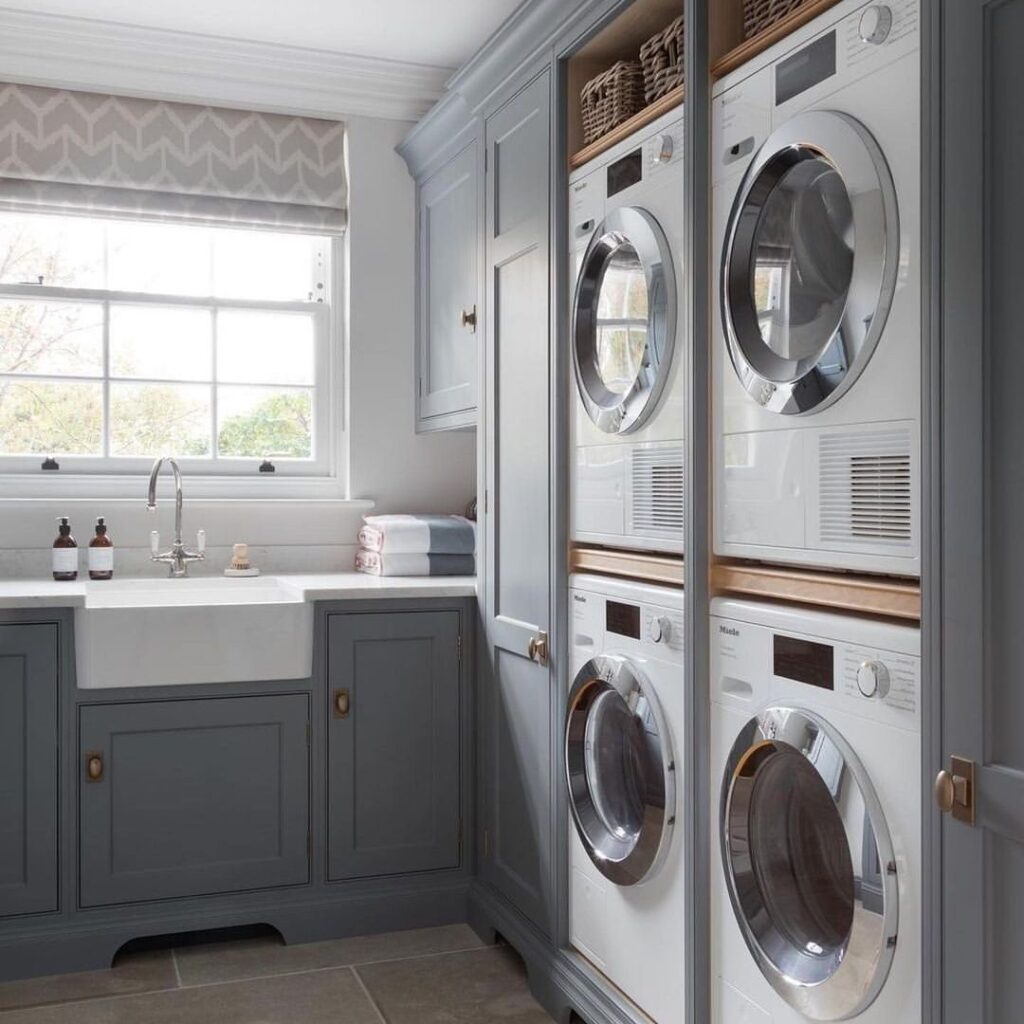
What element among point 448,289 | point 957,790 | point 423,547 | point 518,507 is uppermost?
point 448,289

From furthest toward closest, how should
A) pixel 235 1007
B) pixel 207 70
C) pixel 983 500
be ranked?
1. pixel 207 70
2. pixel 235 1007
3. pixel 983 500

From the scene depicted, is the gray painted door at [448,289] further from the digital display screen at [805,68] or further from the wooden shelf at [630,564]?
the digital display screen at [805,68]

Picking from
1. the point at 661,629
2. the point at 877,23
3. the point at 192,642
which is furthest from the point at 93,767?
the point at 877,23

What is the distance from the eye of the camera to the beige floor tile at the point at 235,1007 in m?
2.62

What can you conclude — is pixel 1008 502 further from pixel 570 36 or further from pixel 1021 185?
pixel 570 36

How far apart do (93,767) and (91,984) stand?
51cm

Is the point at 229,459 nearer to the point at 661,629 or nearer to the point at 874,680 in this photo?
the point at 661,629

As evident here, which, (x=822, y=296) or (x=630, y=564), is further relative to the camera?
(x=630, y=564)

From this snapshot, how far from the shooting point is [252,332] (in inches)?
152

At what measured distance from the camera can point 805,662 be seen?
179cm

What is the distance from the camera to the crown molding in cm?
345

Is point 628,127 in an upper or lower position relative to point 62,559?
upper

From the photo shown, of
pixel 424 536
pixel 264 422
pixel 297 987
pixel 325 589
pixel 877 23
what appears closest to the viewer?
pixel 877 23

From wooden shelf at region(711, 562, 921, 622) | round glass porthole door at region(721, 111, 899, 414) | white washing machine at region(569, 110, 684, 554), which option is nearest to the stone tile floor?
white washing machine at region(569, 110, 684, 554)
